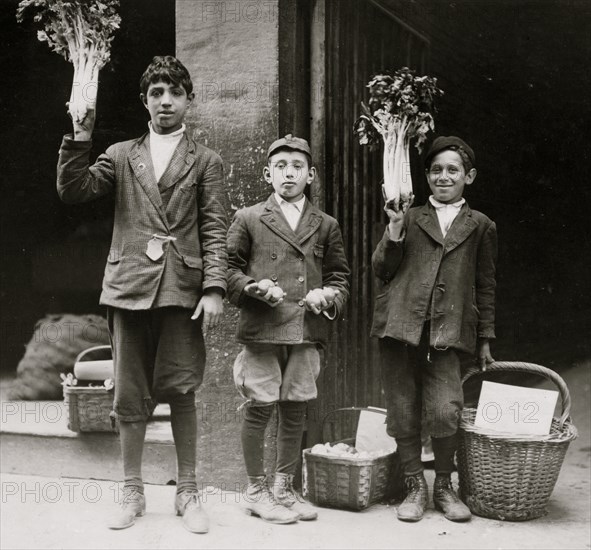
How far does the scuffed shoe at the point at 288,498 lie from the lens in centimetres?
363

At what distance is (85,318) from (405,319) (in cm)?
326

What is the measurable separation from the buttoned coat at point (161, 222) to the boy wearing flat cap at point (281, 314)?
0.22 meters

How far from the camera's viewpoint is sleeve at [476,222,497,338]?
3846 mm

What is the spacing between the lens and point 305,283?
3.66 meters

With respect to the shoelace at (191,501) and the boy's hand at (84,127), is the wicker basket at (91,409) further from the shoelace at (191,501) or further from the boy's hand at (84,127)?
the boy's hand at (84,127)

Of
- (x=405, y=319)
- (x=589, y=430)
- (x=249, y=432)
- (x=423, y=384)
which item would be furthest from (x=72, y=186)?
(x=589, y=430)

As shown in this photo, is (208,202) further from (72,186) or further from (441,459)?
(441,459)

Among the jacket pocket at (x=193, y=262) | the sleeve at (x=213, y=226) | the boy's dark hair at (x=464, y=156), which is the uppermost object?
the boy's dark hair at (x=464, y=156)

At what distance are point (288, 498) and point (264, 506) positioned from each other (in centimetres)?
14

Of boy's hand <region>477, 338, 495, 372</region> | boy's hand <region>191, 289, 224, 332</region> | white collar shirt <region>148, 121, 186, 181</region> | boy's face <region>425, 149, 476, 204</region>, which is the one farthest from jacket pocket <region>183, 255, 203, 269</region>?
boy's hand <region>477, 338, 495, 372</region>

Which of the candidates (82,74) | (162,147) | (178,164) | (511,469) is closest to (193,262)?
(178,164)

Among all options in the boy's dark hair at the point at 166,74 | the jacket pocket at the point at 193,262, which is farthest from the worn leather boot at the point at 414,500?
the boy's dark hair at the point at 166,74

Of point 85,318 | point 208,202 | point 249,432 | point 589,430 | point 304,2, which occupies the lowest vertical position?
point 589,430

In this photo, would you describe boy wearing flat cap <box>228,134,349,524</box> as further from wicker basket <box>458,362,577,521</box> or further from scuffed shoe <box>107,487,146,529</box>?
wicker basket <box>458,362,577,521</box>
